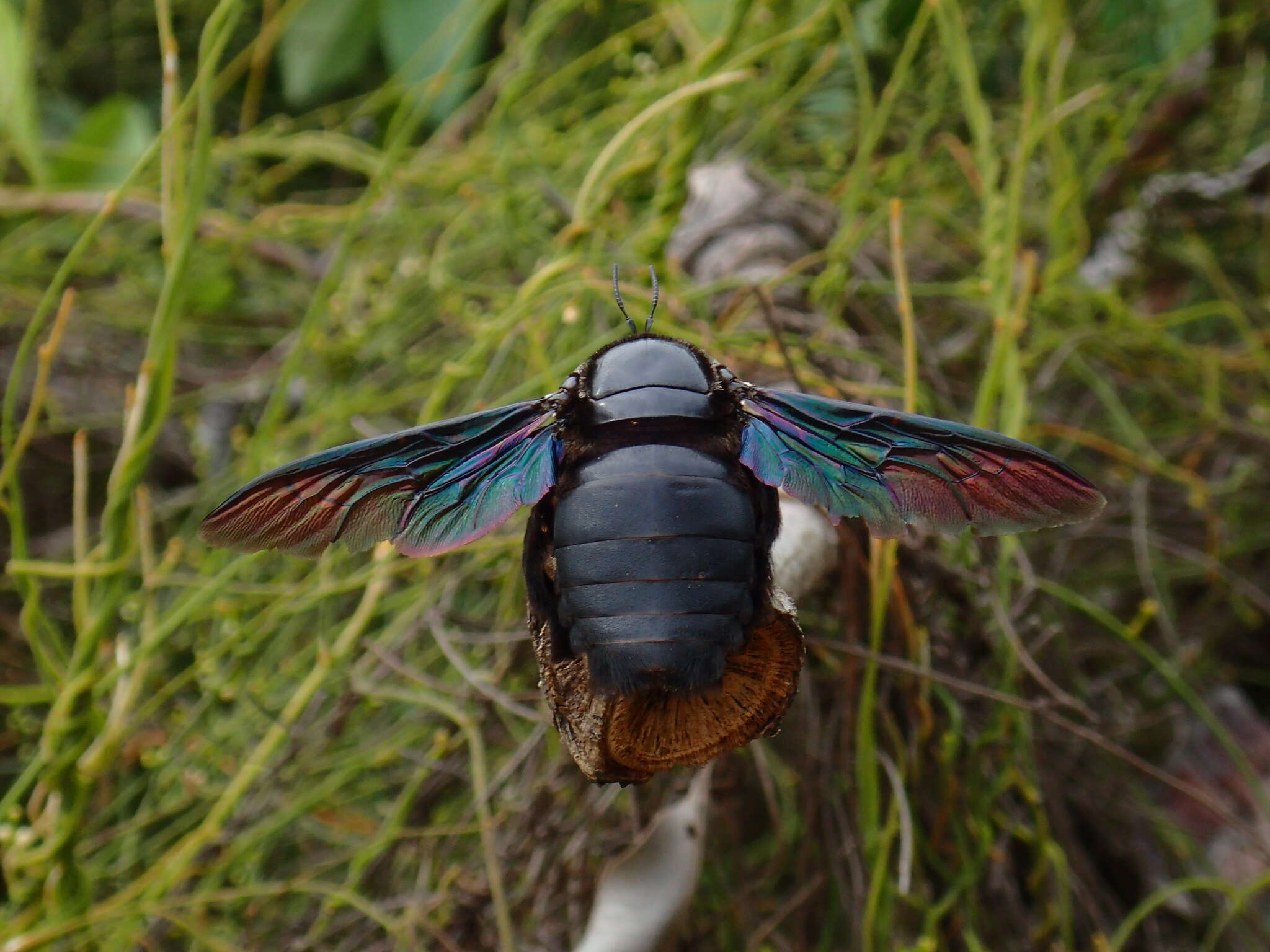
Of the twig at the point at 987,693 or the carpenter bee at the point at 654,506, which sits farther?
the twig at the point at 987,693

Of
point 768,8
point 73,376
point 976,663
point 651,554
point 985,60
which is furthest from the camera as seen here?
point 73,376

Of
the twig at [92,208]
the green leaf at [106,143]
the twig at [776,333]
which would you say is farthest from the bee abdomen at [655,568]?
the green leaf at [106,143]

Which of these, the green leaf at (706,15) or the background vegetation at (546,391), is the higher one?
the green leaf at (706,15)

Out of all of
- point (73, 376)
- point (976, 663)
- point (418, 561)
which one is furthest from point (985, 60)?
point (73, 376)

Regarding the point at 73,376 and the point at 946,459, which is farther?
the point at 73,376

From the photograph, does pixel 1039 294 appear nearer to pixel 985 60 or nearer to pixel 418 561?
pixel 985 60

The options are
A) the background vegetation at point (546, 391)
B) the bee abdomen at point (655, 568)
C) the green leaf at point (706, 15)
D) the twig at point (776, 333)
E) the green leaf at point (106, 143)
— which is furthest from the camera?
the green leaf at point (106, 143)

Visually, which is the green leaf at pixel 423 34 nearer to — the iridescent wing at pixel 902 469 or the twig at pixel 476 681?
the twig at pixel 476 681

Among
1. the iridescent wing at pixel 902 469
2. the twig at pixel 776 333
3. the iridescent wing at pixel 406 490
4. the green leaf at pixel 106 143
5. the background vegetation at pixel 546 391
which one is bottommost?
the background vegetation at pixel 546 391
